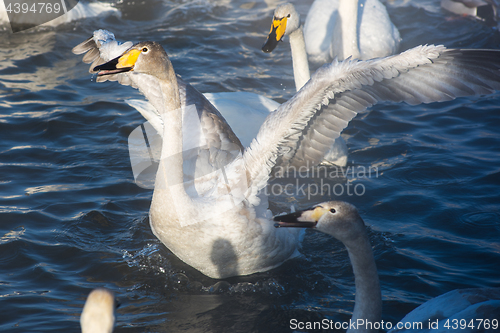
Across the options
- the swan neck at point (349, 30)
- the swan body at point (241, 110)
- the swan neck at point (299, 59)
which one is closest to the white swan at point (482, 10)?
the swan neck at point (349, 30)

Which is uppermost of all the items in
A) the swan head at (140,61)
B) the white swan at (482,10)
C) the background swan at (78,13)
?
the swan head at (140,61)

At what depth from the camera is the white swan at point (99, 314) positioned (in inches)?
101

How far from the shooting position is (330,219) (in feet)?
11.4

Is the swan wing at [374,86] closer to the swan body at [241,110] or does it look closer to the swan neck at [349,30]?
the swan body at [241,110]

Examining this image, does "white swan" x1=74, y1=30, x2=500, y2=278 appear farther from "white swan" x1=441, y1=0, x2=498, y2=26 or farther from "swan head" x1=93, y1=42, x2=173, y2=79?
A: "white swan" x1=441, y1=0, x2=498, y2=26

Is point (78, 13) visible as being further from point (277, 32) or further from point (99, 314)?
point (99, 314)

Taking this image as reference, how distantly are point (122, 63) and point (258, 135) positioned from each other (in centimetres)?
130

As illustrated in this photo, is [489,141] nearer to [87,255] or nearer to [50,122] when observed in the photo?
[87,255]

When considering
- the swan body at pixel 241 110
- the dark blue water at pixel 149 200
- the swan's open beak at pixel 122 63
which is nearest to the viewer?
the swan's open beak at pixel 122 63

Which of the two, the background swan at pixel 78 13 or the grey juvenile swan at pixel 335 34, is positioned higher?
the background swan at pixel 78 13

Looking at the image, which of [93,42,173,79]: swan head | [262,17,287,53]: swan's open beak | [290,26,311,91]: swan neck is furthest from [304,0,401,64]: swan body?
[93,42,173,79]: swan head

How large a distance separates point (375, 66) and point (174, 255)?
268 centimetres

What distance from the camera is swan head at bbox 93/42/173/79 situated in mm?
4061

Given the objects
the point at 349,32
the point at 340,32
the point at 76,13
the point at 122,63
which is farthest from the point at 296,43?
the point at 76,13
